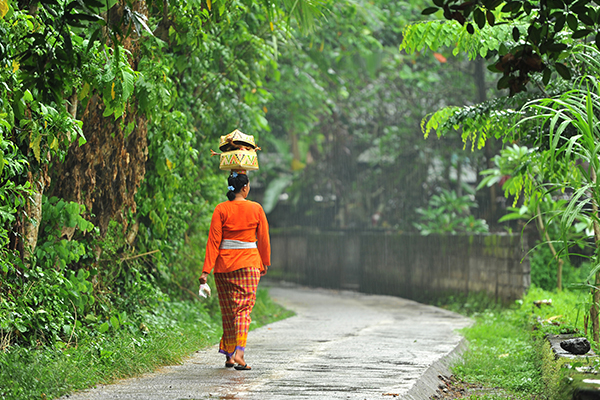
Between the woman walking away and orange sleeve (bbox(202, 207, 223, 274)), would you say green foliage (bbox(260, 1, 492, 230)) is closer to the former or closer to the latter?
the woman walking away

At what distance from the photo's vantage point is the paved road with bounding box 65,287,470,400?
15.8 ft

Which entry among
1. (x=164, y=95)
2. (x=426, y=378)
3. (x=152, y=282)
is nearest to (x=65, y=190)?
(x=164, y=95)

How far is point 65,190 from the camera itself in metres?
6.20

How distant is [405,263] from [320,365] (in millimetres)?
9561

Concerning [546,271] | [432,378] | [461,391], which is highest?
[546,271]

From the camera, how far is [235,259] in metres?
6.07

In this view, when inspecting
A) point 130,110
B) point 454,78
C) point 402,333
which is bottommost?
point 402,333

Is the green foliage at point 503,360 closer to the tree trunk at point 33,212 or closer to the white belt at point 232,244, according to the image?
the white belt at point 232,244

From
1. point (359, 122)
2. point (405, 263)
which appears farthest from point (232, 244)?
point (359, 122)

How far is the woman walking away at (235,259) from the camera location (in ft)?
19.7

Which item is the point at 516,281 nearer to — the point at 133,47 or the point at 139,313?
the point at 139,313

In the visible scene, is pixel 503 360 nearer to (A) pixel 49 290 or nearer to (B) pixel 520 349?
(B) pixel 520 349

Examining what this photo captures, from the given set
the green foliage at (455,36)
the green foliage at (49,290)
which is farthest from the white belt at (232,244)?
the green foliage at (455,36)

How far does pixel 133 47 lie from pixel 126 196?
1.43 m
